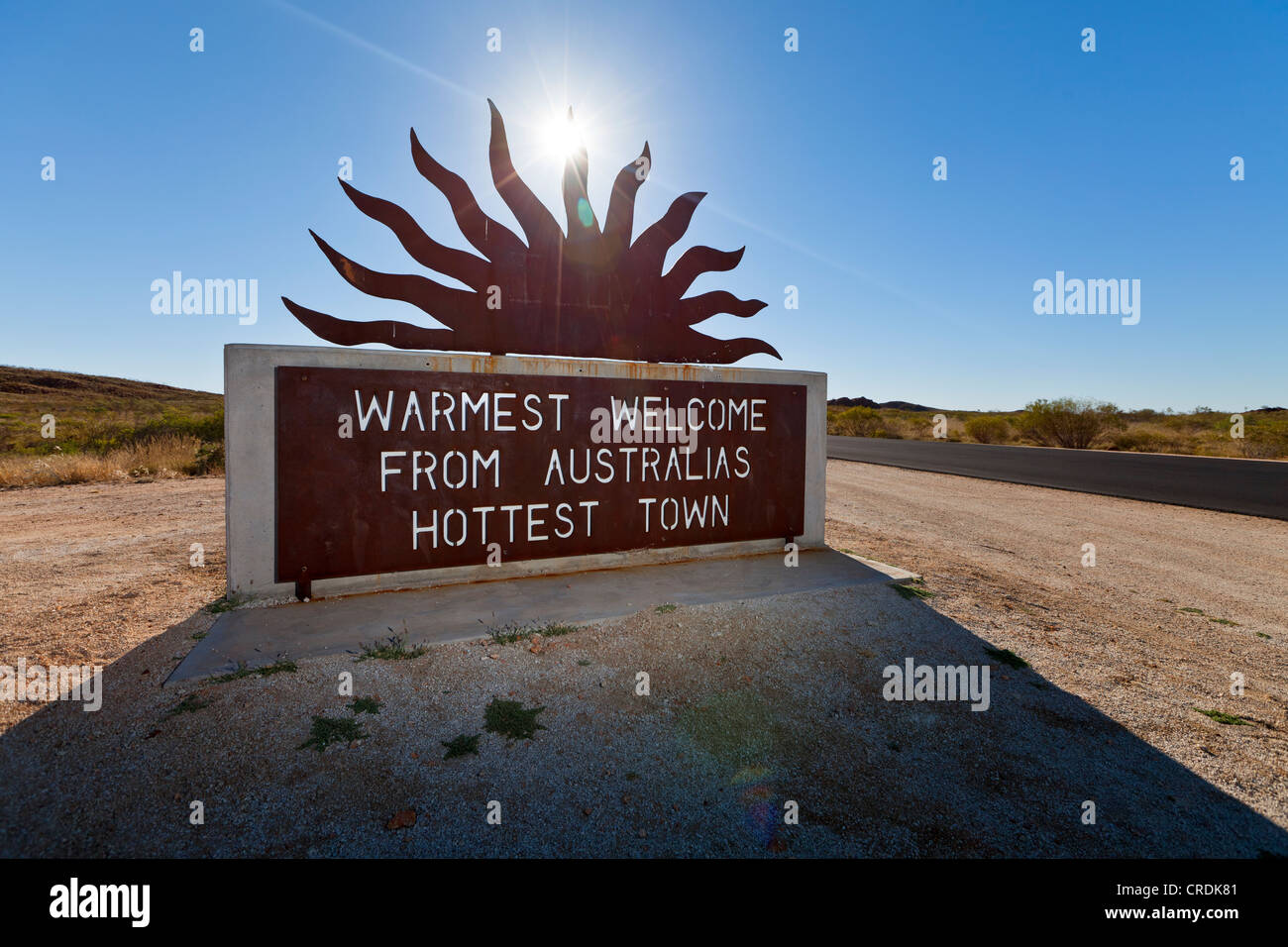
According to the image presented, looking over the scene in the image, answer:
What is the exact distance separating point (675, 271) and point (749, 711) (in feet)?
16.4

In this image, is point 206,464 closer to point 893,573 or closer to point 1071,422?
point 893,573

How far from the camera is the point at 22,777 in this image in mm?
2559

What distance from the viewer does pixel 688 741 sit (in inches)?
120

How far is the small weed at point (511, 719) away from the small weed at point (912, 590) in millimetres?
3712

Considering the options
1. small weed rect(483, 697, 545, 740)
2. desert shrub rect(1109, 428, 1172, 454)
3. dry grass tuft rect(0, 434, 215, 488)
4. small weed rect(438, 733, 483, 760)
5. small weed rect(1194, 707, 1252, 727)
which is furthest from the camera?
desert shrub rect(1109, 428, 1172, 454)

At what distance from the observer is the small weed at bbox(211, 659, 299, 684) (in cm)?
343

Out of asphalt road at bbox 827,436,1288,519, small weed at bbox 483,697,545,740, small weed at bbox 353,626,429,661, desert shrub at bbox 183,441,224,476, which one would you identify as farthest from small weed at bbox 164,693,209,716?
asphalt road at bbox 827,436,1288,519

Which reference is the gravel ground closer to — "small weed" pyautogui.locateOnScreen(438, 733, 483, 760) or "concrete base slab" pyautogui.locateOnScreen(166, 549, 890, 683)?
"small weed" pyautogui.locateOnScreen(438, 733, 483, 760)

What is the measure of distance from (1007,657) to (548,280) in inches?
208

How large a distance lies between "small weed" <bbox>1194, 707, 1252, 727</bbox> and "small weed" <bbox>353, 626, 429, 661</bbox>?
5004mm

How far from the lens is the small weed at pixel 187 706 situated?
10.2 ft

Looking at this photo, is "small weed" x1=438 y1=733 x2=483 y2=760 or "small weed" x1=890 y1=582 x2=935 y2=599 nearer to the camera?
"small weed" x1=438 y1=733 x2=483 y2=760

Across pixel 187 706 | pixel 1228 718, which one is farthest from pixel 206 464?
pixel 1228 718
